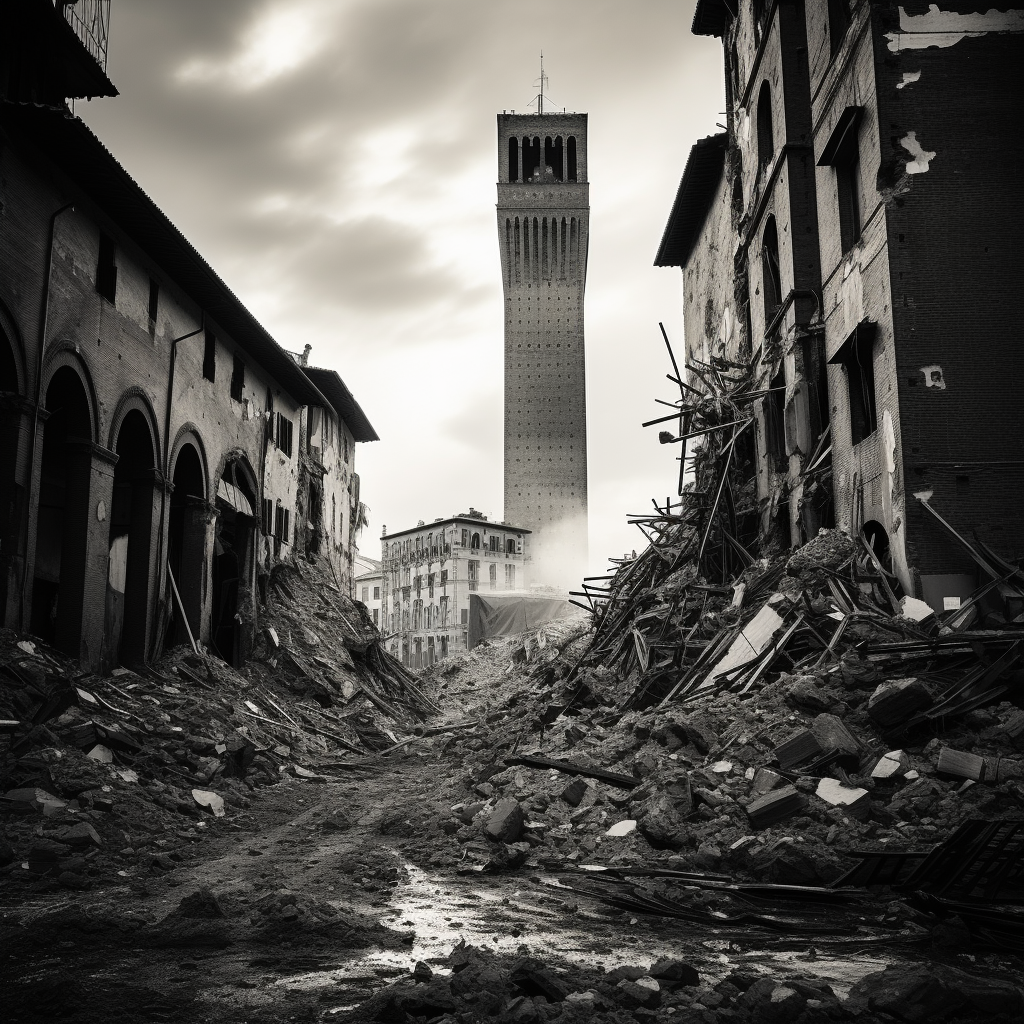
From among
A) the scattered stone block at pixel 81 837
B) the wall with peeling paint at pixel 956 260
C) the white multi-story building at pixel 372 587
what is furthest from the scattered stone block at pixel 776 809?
the white multi-story building at pixel 372 587

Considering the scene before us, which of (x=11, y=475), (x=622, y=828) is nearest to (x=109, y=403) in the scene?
(x=11, y=475)

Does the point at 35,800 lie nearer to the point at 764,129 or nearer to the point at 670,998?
the point at 670,998

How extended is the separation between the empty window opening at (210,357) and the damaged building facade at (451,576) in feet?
136

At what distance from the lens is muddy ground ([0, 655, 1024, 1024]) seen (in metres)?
4.22

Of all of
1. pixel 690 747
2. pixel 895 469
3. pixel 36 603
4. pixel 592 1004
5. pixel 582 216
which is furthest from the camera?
pixel 582 216

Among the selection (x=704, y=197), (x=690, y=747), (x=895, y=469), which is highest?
(x=704, y=197)

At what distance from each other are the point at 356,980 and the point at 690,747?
5.56 m

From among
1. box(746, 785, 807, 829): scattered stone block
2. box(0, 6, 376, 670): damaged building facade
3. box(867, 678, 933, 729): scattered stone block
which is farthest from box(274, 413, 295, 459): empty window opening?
box(746, 785, 807, 829): scattered stone block

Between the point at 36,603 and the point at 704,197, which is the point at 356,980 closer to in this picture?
the point at 36,603

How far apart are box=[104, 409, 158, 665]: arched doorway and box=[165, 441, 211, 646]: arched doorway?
163 cm

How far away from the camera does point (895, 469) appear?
40.5 ft

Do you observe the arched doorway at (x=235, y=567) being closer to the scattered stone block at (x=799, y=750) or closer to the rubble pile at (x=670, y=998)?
the scattered stone block at (x=799, y=750)

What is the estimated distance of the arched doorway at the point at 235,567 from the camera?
2253cm

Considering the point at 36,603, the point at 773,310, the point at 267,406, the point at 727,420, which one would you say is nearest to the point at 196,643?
the point at 36,603
